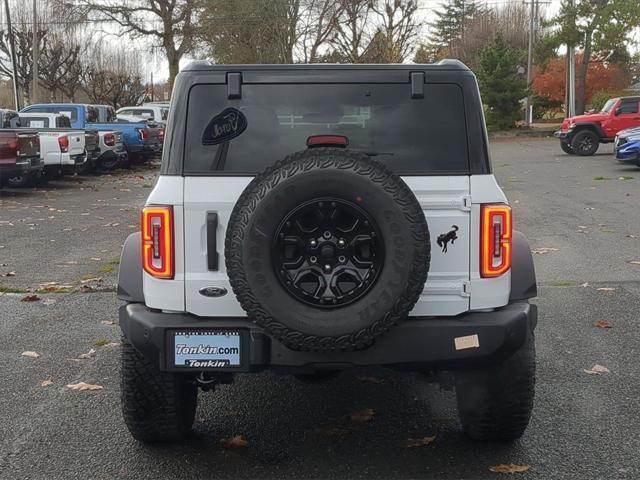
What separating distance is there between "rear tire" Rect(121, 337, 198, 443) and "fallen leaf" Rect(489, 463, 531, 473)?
1503 millimetres

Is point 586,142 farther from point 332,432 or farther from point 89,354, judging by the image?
point 332,432

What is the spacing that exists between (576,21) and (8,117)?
29.0m

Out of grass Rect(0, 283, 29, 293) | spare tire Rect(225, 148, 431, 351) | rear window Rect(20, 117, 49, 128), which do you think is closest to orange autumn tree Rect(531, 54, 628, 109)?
rear window Rect(20, 117, 49, 128)

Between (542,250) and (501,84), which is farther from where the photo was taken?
(501,84)

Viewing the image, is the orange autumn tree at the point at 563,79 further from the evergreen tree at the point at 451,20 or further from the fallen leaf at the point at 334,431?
the fallen leaf at the point at 334,431

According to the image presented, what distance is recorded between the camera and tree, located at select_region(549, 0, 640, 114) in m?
36.2

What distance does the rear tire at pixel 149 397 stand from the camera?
375 cm

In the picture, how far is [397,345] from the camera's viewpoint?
3422 millimetres

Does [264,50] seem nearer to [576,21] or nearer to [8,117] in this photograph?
[576,21]

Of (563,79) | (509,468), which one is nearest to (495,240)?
(509,468)

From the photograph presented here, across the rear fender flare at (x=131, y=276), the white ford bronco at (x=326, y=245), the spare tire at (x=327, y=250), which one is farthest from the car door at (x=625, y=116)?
the spare tire at (x=327, y=250)

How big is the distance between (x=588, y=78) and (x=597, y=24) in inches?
473

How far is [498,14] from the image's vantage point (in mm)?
76688

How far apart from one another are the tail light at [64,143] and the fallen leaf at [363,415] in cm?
1459
